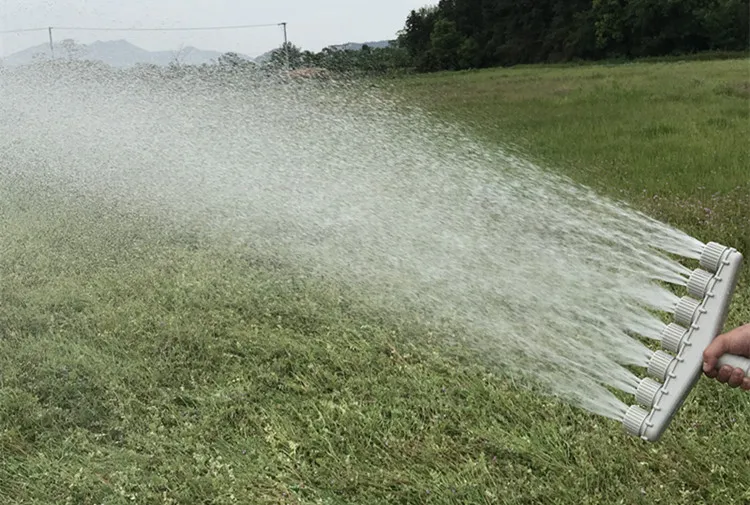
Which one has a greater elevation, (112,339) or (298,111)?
(298,111)

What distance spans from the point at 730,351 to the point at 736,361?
1.2 inches

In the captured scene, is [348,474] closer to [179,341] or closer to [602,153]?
[179,341]

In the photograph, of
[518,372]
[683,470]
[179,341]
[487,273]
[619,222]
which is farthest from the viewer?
[619,222]

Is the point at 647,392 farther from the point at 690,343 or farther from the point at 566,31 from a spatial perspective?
the point at 566,31

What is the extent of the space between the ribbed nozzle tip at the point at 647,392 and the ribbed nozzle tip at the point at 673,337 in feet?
0.31

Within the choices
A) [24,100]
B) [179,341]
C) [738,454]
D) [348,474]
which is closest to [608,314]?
[738,454]

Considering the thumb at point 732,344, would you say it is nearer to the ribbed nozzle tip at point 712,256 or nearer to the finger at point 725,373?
the finger at point 725,373

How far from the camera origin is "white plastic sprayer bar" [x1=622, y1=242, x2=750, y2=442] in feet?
4.99

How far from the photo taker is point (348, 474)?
7.52ft

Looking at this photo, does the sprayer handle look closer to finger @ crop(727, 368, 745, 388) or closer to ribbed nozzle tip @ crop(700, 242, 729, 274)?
finger @ crop(727, 368, 745, 388)

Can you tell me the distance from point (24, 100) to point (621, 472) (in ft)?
27.1

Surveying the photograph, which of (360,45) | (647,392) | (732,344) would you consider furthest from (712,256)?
(360,45)

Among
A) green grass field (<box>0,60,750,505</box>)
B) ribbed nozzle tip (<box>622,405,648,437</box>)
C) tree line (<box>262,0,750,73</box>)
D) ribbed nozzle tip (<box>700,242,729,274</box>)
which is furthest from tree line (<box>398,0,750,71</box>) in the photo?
ribbed nozzle tip (<box>622,405,648,437</box>)

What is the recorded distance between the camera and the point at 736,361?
1.49 meters
